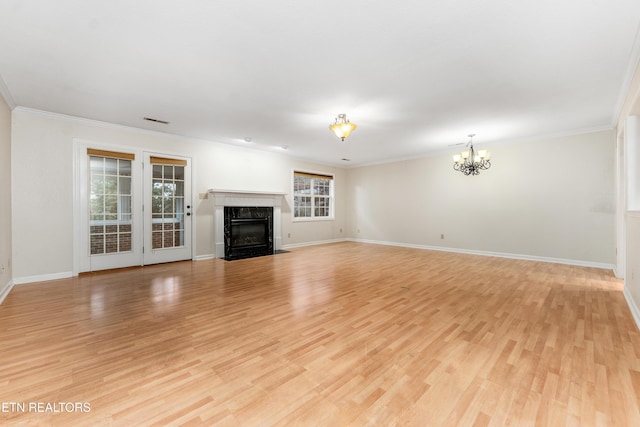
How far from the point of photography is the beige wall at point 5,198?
3449 millimetres

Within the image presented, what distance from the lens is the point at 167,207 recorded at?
5508mm

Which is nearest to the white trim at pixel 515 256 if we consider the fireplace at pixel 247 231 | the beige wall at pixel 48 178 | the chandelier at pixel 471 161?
the chandelier at pixel 471 161

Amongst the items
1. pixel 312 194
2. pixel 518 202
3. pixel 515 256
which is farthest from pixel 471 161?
pixel 312 194

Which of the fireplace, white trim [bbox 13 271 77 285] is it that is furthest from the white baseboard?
white trim [bbox 13 271 77 285]

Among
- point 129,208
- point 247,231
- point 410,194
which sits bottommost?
point 247,231

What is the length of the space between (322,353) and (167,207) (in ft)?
15.6

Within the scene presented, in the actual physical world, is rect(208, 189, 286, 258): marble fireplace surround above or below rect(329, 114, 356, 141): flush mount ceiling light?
below

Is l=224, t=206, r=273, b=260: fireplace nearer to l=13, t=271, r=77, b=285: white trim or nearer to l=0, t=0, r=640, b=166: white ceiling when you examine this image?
l=0, t=0, r=640, b=166: white ceiling

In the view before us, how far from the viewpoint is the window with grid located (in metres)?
4.71

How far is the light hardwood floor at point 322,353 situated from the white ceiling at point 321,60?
2.60 meters

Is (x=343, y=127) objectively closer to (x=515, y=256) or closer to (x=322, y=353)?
(x=322, y=353)

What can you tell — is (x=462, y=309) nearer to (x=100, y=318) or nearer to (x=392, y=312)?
(x=392, y=312)

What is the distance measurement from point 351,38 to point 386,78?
34.4 inches

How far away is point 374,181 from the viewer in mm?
8570
